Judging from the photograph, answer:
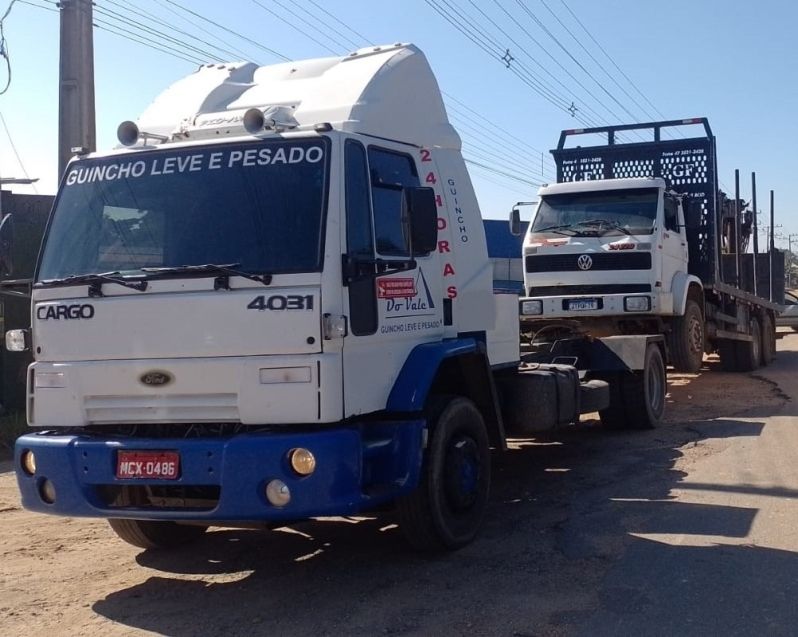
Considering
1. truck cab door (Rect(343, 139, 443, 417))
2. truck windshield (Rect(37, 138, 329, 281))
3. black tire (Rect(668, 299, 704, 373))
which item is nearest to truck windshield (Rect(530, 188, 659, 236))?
black tire (Rect(668, 299, 704, 373))

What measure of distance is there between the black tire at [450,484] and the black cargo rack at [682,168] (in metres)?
8.25

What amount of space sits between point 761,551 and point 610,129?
31.1 ft

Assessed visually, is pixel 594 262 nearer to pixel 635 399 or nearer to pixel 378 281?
pixel 635 399

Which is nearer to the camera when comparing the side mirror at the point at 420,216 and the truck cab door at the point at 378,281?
the truck cab door at the point at 378,281

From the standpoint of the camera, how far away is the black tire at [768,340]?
1853 cm

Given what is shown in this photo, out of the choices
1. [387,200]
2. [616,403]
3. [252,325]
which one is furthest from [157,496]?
[616,403]

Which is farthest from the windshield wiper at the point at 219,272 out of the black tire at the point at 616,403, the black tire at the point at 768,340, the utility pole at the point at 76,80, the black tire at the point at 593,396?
the black tire at the point at 768,340

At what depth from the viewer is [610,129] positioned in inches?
565

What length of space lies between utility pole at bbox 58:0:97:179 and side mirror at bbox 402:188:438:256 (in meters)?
6.71

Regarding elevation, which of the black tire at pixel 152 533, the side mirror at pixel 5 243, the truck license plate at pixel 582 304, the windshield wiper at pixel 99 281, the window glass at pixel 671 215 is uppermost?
the window glass at pixel 671 215

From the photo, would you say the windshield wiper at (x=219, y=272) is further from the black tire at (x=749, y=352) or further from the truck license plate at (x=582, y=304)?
the black tire at (x=749, y=352)

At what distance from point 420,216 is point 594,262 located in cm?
672

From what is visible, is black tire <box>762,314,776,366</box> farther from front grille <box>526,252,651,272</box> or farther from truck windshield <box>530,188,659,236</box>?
front grille <box>526,252,651,272</box>

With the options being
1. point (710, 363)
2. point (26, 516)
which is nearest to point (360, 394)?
point (26, 516)
